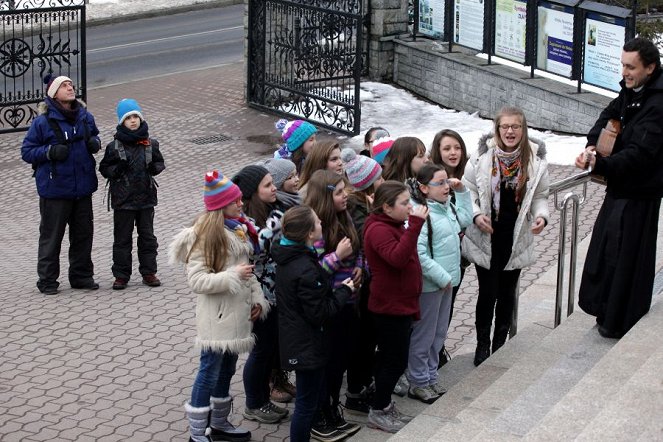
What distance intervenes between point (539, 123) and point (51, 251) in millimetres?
7037

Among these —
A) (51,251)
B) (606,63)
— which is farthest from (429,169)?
(606,63)

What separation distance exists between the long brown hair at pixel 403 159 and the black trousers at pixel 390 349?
42.7 inches

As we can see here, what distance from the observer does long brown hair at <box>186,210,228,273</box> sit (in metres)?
6.68

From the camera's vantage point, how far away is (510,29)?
1556cm

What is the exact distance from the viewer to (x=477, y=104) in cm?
1652

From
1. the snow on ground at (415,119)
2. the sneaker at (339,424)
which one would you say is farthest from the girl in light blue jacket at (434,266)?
the snow on ground at (415,119)

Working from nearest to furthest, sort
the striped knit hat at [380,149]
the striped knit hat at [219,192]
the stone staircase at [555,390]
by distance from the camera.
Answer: the stone staircase at [555,390], the striped knit hat at [219,192], the striped knit hat at [380,149]

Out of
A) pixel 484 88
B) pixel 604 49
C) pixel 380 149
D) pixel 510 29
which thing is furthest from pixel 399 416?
pixel 484 88

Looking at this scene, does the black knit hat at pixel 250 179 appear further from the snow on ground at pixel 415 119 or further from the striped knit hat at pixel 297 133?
the snow on ground at pixel 415 119

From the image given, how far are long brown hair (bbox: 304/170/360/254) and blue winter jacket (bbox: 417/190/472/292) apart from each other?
1.64 ft

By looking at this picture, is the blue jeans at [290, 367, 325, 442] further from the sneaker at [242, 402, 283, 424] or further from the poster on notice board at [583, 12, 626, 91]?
the poster on notice board at [583, 12, 626, 91]

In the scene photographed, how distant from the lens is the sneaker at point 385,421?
6.98 metres

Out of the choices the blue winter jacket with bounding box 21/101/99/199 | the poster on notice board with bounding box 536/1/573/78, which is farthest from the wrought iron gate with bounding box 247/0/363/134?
the blue winter jacket with bounding box 21/101/99/199

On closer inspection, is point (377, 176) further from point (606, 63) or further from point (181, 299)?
point (606, 63)
